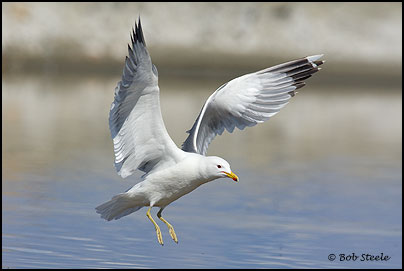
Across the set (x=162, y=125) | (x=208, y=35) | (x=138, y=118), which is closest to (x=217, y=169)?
(x=162, y=125)

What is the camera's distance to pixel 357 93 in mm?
26453

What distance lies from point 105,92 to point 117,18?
305 inches

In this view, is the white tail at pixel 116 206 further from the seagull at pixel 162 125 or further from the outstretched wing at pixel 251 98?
the outstretched wing at pixel 251 98

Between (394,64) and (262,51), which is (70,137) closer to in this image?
(262,51)

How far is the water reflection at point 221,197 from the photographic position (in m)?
7.98

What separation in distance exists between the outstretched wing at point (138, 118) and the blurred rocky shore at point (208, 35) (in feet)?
67.3

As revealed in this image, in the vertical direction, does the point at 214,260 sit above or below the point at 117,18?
below

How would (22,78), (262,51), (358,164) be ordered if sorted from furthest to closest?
(262,51), (22,78), (358,164)

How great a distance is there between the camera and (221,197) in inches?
415

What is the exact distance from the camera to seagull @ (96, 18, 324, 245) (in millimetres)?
7051

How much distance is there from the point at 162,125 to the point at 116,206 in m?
0.83

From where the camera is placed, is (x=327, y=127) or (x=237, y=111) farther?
(x=327, y=127)

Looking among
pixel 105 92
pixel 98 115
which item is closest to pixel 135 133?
pixel 98 115

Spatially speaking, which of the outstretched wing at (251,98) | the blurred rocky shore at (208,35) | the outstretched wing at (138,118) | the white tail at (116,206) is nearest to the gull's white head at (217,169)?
the outstretched wing at (138,118)
